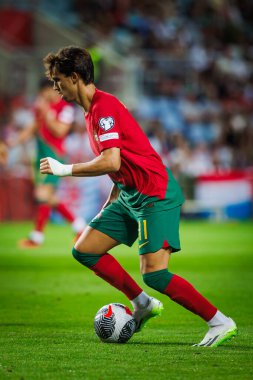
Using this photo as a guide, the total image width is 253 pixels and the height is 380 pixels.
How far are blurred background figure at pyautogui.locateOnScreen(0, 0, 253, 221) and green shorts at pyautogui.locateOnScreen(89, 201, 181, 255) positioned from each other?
14546mm

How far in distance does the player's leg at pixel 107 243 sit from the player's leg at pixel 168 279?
425 mm

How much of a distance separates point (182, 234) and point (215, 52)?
1092 cm

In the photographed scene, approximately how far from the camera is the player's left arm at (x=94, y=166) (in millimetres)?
6715

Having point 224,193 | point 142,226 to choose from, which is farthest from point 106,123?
point 224,193

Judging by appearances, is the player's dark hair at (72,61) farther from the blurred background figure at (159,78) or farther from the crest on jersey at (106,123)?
the blurred background figure at (159,78)

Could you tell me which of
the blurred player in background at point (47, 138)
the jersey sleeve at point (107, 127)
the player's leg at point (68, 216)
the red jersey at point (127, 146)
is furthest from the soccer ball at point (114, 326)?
the player's leg at point (68, 216)

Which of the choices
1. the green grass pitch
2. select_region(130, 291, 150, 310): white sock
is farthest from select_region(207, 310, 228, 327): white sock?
select_region(130, 291, 150, 310): white sock

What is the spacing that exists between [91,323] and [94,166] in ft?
6.86

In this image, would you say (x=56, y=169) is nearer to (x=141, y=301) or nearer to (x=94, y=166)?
(x=94, y=166)

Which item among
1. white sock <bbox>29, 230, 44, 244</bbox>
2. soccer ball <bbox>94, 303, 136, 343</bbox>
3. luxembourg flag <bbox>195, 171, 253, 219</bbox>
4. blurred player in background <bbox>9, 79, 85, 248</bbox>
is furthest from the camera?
luxembourg flag <bbox>195, 171, 253, 219</bbox>

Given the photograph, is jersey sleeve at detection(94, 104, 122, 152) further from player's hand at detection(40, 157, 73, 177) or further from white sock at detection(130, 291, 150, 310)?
white sock at detection(130, 291, 150, 310)

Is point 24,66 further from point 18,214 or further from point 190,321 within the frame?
point 190,321

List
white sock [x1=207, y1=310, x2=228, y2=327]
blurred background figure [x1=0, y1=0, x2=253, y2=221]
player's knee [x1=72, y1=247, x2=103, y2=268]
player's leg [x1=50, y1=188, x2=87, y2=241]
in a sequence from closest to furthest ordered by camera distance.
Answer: white sock [x1=207, y1=310, x2=228, y2=327] < player's knee [x1=72, y1=247, x2=103, y2=268] < player's leg [x1=50, y1=188, x2=87, y2=241] < blurred background figure [x1=0, y1=0, x2=253, y2=221]

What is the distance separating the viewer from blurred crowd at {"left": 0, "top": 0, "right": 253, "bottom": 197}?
24328mm
